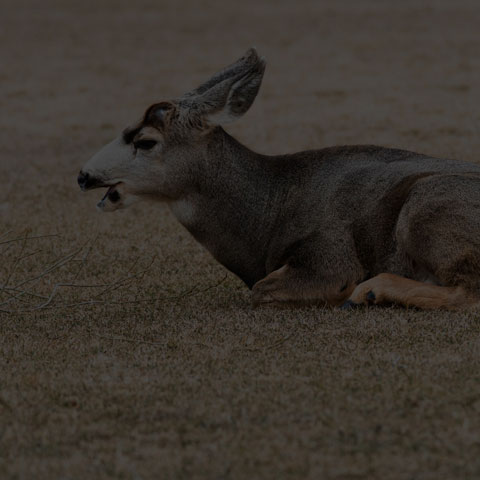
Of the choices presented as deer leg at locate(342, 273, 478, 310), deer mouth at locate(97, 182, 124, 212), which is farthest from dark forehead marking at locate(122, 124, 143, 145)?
deer leg at locate(342, 273, 478, 310)

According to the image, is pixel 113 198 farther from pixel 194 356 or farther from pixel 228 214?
pixel 194 356

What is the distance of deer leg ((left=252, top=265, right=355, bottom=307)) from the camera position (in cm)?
691

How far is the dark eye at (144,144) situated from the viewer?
7.28m

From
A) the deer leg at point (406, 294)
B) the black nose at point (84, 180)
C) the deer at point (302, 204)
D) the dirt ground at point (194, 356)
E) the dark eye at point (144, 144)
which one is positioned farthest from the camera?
the dark eye at point (144, 144)

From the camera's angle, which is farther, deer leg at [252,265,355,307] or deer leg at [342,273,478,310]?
deer leg at [252,265,355,307]

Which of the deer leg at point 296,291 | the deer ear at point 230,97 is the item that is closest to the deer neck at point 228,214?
the deer ear at point 230,97

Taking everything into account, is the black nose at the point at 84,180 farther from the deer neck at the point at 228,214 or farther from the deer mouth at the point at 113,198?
the deer neck at the point at 228,214

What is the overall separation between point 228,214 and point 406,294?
142 cm

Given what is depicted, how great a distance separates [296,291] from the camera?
22.7ft

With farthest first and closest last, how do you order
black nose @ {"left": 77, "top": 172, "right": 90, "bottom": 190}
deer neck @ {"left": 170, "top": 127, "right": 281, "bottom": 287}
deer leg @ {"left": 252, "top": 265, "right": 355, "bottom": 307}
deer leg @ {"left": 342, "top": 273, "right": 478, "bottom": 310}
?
deer neck @ {"left": 170, "top": 127, "right": 281, "bottom": 287}
black nose @ {"left": 77, "top": 172, "right": 90, "bottom": 190}
deer leg @ {"left": 252, "top": 265, "right": 355, "bottom": 307}
deer leg @ {"left": 342, "top": 273, "right": 478, "bottom": 310}

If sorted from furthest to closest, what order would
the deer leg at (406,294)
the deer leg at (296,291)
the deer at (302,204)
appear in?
the deer leg at (296,291)
the deer at (302,204)
the deer leg at (406,294)

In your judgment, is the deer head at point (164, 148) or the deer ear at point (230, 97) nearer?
the deer head at point (164, 148)

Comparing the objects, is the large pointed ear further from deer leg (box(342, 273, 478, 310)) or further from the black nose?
deer leg (box(342, 273, 478, 310))

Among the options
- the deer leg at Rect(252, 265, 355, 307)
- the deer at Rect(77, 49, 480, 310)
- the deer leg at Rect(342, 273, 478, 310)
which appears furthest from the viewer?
the deer leg at Rect(252, 265, 355, 307)
